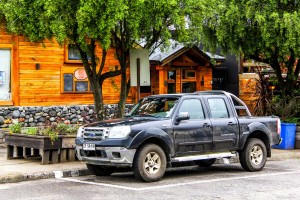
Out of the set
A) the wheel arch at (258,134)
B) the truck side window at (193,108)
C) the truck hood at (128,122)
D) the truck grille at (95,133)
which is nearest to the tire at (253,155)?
the wheel arch at (258,134)

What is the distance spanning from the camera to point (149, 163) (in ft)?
30.5

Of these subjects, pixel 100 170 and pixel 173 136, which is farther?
pixel 100 170

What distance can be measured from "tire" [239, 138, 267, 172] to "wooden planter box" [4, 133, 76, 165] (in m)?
4.27

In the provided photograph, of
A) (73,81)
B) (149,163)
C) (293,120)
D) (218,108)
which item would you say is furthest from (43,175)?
(293,120)

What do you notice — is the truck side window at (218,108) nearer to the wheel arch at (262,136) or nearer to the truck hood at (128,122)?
the wheel arch at (262,136)

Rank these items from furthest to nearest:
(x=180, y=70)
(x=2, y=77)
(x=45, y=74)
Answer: (x=180, y=70), (x=45, y=74), (x=2, y=77)

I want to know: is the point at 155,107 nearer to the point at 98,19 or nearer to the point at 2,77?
the point at 98,19

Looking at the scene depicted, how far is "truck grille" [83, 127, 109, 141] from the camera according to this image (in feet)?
30.6

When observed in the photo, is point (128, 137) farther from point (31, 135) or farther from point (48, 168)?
point (31, 135)

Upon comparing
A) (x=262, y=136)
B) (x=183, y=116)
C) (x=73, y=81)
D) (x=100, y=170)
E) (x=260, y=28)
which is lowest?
(x=100, y=170)

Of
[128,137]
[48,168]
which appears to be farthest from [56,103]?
[128,137]

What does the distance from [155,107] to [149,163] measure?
1.64 metres

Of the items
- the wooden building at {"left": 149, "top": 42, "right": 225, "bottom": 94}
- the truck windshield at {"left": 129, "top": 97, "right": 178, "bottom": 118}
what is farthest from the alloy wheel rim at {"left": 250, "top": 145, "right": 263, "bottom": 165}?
the wooden building at {"left": 149, "top": 42, "right": 225, "bottom": 94}

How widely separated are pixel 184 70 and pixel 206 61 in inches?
48.2
